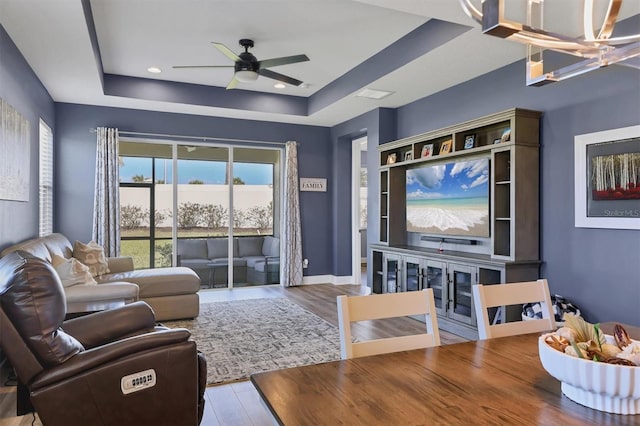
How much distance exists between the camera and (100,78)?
459 cm

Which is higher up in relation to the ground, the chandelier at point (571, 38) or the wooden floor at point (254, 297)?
the chandelier at point (571, 38)

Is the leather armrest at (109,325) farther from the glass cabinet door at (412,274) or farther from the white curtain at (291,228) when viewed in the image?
the white curtain at (291,228)

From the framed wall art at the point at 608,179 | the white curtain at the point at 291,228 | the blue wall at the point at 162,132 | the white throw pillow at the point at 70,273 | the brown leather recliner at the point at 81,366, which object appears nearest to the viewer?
the brown leather recliner at the point at 81,366

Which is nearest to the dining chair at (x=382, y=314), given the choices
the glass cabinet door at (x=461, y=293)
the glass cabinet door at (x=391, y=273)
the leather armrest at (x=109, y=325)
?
the leather armrest at (x=109, y=325)

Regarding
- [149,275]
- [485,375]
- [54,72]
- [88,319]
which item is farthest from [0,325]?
[54,72]

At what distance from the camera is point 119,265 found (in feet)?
16.6

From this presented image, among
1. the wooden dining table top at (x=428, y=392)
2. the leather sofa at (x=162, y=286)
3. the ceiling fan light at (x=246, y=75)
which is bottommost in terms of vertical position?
the leather sofa at (x=162, y=286)

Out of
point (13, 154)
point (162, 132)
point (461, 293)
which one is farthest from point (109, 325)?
point (162, 132)

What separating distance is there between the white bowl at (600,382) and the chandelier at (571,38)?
99 cm

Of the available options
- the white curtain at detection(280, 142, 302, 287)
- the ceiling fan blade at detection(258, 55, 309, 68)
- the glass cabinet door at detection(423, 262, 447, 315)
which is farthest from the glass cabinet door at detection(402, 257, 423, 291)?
the ceiling fan blade at detection(258, 55, 309, 68)

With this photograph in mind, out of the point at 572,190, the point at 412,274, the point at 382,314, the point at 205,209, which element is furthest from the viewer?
the point at 205,209

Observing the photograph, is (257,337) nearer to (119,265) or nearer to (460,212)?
(119,265)

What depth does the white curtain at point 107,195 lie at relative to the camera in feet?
18.4

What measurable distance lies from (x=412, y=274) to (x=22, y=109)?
4214 millimetres
